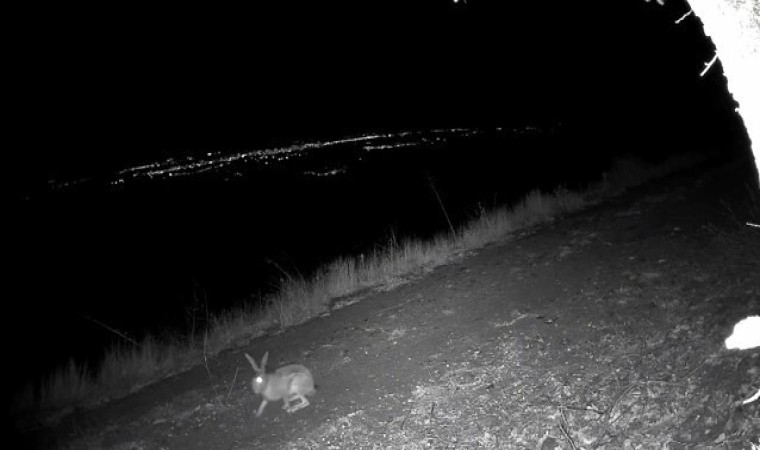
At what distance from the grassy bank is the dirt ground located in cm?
47

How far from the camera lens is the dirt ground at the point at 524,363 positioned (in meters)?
3.43

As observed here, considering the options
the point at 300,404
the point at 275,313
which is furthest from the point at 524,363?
the point at 275,313

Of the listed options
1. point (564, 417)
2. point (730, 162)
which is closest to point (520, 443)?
point (564, 417)

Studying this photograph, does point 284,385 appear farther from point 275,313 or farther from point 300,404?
point 275,313

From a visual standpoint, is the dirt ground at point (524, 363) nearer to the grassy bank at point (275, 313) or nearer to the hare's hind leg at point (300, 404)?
the hare's hind leg at point (300, 404)

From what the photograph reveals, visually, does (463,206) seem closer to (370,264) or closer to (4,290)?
(370,264)

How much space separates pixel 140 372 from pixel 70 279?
7.17 metres

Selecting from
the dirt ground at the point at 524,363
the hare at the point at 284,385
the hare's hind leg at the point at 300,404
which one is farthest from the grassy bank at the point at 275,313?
the hare's hind leg at the point at 300,404

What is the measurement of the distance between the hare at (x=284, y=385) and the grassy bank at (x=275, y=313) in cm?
206

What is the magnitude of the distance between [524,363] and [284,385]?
2.23 metres

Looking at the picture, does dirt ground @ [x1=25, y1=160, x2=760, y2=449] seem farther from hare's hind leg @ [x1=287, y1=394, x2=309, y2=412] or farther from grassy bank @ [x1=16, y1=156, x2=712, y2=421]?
grassy bank @ [x1=16, y1=156, x2=712, y2=421]

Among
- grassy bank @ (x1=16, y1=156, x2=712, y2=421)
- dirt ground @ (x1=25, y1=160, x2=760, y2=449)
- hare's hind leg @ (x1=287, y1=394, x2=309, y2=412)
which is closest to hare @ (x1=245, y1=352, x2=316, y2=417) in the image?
hare's hind leg @ (x1=287, y1=394, x2=309, y2=412)

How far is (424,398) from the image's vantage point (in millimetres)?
4301

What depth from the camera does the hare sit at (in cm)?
462
